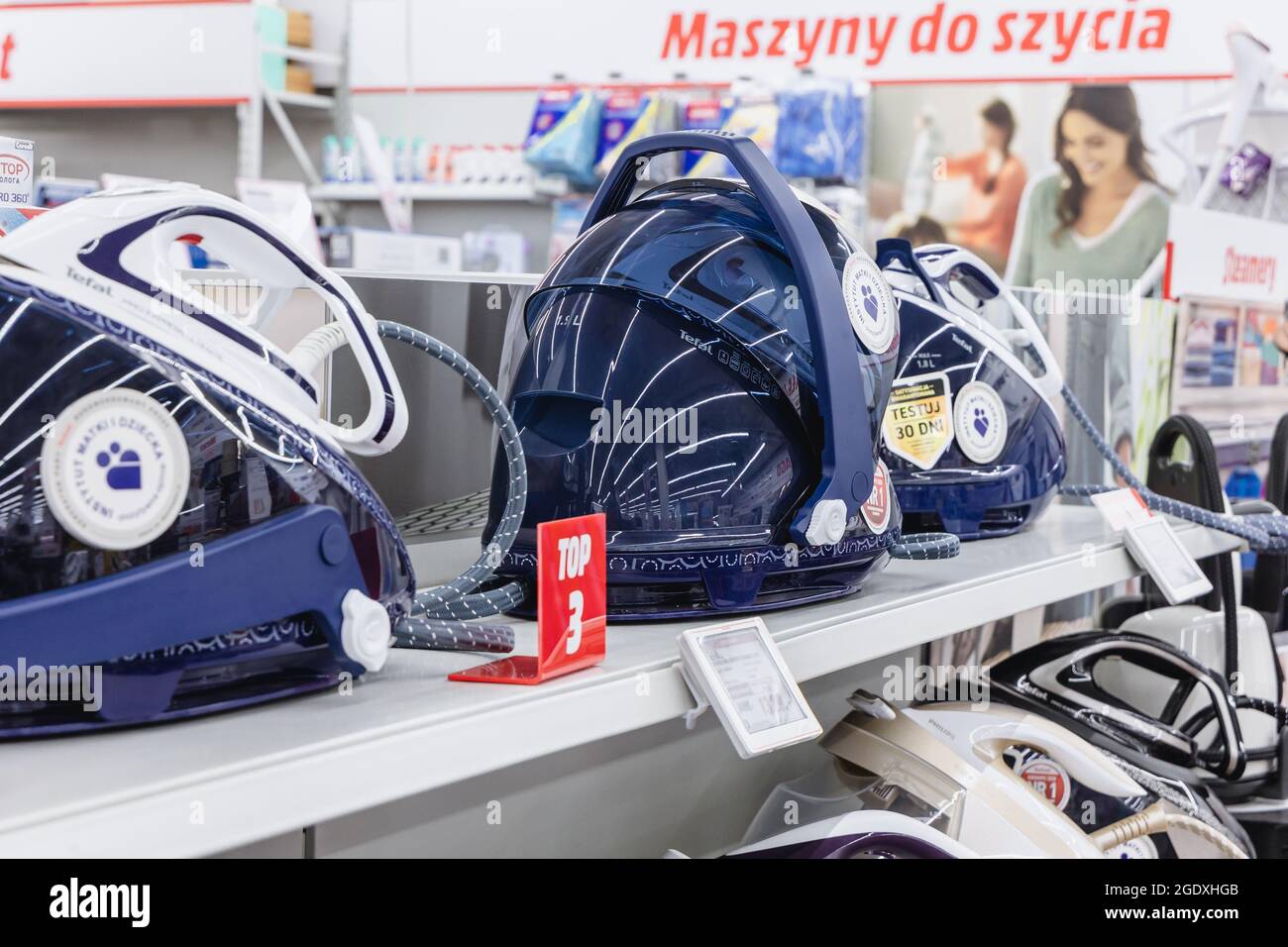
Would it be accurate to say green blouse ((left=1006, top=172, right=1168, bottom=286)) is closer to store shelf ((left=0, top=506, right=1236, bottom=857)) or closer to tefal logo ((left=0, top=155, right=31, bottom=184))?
store shelf ((left=0, top=506, right=1236, bottom=857))

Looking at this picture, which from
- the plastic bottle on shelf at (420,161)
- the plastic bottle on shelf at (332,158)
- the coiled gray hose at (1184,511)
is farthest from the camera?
the plastic bottle on shelf at (332,158)

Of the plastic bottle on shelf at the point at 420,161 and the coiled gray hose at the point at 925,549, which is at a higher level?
the plastic bottle on shelf at the point at 420,161

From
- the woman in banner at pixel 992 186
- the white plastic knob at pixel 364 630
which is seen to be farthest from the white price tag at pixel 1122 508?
the woman in banner at pixel 992 186

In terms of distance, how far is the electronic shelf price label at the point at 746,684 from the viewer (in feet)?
2.84

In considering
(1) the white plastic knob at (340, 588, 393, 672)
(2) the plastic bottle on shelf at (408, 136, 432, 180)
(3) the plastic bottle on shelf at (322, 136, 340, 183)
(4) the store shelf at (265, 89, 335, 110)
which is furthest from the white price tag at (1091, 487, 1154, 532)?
(4) the store shelf at (265, 89, 335, 110)

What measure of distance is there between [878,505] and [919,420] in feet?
1.18

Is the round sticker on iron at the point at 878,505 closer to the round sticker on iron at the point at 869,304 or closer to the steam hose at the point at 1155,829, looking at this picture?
the round sticker on iron at the point at 869,304

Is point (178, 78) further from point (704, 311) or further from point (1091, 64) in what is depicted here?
point (704, 311)

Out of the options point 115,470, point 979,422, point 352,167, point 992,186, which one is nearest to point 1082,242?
point 992,186

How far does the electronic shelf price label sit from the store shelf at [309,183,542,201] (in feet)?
13.7

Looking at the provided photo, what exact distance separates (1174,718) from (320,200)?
4.58m

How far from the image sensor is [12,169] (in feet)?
3.09

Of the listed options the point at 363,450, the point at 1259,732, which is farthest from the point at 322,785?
the point at 1259,732

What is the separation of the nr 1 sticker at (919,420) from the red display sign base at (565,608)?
2.14ft
